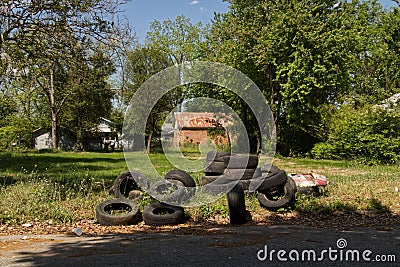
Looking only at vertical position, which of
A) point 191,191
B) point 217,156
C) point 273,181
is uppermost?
point 217,156

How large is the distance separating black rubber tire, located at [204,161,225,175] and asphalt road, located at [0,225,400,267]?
153 inches

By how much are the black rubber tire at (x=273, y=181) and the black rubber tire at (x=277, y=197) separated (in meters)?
0.09

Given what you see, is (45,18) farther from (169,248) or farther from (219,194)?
(169,248)

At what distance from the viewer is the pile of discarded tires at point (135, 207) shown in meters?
7.82

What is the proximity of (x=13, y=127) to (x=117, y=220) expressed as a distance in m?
36.7

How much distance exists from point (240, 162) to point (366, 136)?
13.4 metres

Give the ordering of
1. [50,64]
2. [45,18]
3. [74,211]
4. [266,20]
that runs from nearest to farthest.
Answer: [74,211]
[45,18]
[50,64]
[266,20]

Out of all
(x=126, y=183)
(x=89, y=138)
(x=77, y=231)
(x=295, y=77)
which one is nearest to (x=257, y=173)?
(x=126, y=183)

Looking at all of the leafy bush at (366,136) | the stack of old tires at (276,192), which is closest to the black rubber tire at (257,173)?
the stack of old tires at (276,192)

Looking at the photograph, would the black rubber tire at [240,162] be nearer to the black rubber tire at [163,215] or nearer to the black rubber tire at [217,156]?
the black rubber tire at [217,156]

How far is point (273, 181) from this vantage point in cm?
934

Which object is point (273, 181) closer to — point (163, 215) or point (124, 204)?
point (163, 215)

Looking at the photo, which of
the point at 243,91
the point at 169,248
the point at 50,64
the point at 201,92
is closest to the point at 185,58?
the point at 201,92

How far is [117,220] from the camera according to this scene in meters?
7.77
